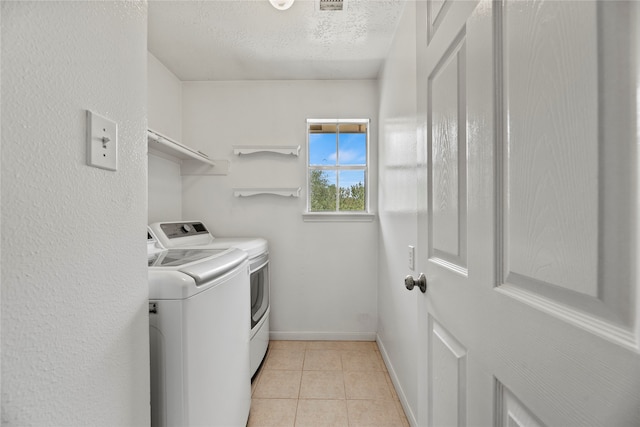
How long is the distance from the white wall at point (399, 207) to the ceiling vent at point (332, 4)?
40 centimetres

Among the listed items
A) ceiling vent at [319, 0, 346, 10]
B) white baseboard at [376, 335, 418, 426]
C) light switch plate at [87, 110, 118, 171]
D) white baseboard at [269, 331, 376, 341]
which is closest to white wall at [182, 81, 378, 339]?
white baseboard at [269, 331, 376, 341]

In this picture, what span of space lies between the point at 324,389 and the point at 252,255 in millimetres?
1057

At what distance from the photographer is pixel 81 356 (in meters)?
0.55

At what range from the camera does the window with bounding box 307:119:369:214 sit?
276cm

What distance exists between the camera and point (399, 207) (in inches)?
74.4

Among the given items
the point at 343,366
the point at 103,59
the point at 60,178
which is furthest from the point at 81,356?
the point at 343,366

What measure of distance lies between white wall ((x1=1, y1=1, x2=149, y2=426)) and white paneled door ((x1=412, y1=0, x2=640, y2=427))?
0.80 metres

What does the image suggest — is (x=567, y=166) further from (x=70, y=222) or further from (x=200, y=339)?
(x=200, y=339)

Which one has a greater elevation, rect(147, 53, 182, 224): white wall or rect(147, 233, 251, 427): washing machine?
rect(147, 53, 182, 224): white wall

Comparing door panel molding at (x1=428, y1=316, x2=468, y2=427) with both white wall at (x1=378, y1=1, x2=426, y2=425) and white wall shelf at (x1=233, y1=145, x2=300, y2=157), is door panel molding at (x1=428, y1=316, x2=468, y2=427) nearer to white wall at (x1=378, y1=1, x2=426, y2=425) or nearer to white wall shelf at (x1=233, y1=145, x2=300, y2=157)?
white wall at (x1=378, y1=1, x2=426, y2=425)

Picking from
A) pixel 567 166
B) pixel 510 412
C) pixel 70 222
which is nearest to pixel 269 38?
pixel 70 222

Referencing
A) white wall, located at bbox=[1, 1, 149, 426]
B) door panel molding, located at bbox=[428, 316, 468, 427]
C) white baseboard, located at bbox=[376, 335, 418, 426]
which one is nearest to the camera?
white wall, located at bbox=[1, 1, 149, 426]

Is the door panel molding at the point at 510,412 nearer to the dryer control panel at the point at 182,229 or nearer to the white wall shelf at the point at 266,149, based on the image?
the dryer control panel at the point at 182,229

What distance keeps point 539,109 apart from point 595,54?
0.32 ft
